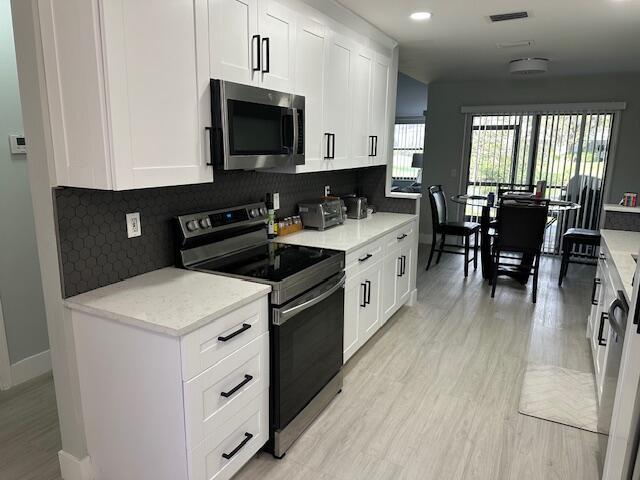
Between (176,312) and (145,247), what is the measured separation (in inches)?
24.4

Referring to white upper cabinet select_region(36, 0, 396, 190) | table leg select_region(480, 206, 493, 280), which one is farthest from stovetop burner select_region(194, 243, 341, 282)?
table leg select_region(480, 206, 493, 280)

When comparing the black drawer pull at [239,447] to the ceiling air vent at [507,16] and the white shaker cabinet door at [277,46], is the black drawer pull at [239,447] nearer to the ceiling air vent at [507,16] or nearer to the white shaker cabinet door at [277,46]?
the white shaker cabinet door at [277,46]

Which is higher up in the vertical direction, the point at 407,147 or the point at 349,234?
the point at 407,147

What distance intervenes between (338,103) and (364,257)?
1090 mm

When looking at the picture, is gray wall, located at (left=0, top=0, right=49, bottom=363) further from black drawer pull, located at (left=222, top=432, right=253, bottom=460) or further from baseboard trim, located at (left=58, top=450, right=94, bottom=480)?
black drawer pull, located at (left=222, top=432, right=253, bottom=460)

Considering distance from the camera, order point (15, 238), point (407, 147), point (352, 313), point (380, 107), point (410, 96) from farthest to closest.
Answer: point (407, 147)
point (410, 96)
point (380, 107)
point (352, 313)
point (15, 238)

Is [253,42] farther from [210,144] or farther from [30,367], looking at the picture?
[30,367]

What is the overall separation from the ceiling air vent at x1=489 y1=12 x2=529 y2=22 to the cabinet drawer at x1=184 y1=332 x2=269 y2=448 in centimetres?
275

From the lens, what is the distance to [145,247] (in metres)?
2.13

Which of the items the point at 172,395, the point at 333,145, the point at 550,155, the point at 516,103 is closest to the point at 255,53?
the point at 333,145

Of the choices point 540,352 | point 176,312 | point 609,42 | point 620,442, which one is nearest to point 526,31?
point 609,42

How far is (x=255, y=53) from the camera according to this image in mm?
2219

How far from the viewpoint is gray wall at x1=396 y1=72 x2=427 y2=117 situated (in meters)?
6.81

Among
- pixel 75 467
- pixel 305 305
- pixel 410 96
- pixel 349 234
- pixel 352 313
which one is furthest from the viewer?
pixel 410 96
